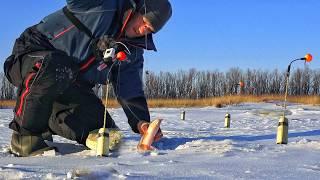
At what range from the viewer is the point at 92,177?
69.9 inches

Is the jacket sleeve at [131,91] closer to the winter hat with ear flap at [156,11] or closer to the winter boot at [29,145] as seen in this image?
the winter hat with ear flap at [156,11]

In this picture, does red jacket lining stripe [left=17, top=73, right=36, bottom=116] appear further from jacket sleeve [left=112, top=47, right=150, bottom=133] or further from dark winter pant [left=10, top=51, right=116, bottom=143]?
jacket sleeve [left=112, top=47, right=150, bottom=133]

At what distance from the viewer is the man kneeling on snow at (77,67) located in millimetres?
2930

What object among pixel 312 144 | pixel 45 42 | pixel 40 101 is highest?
pixel 45 42

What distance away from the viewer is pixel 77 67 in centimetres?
308

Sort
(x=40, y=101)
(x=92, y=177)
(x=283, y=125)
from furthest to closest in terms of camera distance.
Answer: (x=283, y=125)
(x=40, y=101)
(x=92, y=177)

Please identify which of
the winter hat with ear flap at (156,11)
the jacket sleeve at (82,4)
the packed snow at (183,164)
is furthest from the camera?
the winter hat with ear flap at (156,11)

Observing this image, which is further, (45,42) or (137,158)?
(45,42)

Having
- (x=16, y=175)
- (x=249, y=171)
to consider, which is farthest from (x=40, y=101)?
(x=249, y=171)

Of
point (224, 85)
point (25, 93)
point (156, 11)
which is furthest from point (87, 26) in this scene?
point (224, 85)

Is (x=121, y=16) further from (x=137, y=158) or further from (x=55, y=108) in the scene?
(x=137, y=158)

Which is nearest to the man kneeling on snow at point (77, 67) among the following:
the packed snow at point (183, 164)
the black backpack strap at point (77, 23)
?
the black backpack strap at point (77, 23)

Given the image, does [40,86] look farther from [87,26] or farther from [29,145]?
[87,26]

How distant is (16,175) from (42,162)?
0.58 m
